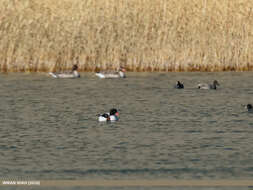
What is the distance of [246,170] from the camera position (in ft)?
46.4

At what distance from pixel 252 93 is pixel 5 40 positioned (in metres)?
14.5

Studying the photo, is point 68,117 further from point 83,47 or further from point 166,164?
point 83,47

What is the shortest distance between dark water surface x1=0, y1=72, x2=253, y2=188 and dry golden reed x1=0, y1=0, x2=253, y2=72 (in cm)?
511

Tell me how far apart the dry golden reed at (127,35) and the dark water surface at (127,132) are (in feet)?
16.8

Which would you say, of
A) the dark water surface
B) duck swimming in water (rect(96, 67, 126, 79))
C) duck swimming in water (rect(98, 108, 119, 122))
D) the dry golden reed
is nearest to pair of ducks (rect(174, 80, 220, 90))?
the dark water surface

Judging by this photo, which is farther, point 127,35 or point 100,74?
point 127,35

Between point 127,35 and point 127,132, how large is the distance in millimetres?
20769

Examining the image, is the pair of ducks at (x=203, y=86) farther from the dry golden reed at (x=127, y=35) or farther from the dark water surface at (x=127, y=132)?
the dry golden reed at (x=127, y=35)

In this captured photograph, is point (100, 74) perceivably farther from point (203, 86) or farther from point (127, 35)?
point (203, 86)

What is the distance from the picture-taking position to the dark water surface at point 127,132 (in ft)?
47.1

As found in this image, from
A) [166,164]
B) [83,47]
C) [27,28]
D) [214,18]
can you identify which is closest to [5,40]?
[27,28]

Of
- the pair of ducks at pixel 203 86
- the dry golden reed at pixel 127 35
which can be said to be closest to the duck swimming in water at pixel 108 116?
the pair of ducks at pixel 203 86

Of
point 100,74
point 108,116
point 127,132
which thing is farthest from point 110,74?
point 127,132

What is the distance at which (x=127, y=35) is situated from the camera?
39531mm
